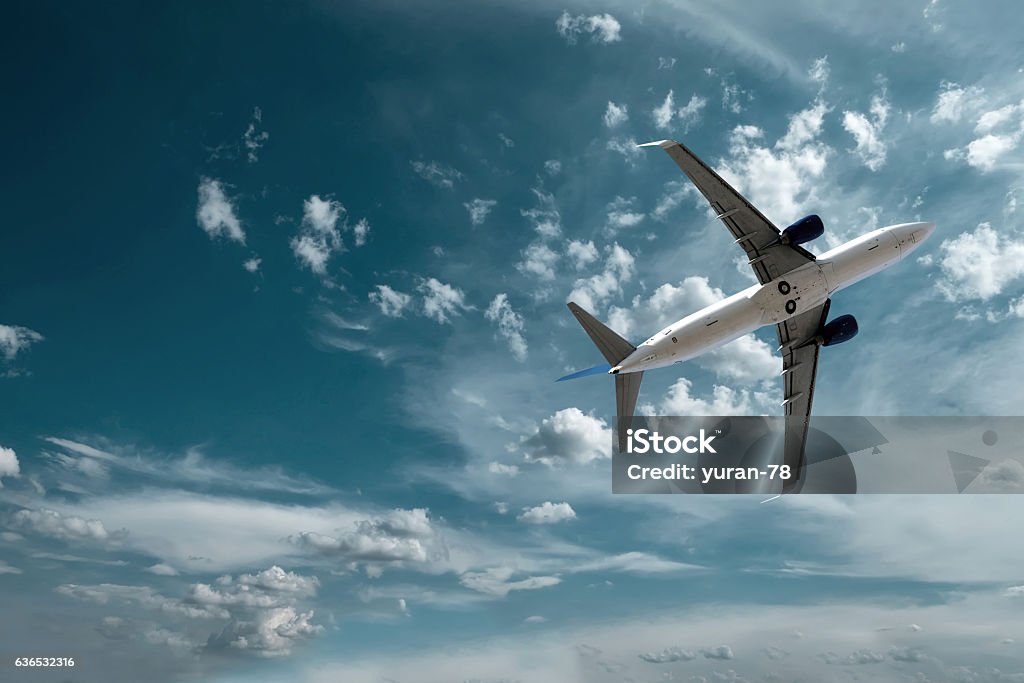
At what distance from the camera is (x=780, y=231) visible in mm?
75375

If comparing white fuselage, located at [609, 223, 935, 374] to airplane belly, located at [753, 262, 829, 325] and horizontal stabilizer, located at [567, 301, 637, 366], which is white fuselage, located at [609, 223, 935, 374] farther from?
horizontal stabilizer, located at [567, 301, 637, 366]

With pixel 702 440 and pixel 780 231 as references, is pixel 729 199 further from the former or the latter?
pixel 702 440

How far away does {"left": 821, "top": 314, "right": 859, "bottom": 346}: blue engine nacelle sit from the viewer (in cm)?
8219

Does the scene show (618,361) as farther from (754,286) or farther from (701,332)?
(754,286)

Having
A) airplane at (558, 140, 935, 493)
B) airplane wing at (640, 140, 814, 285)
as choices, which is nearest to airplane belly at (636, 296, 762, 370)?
airplane at (558, 140, 935, 493)

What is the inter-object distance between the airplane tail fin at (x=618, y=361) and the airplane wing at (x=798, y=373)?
19.0m

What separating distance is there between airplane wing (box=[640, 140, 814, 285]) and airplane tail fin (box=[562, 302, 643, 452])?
51.0ft

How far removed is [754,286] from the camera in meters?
73.6

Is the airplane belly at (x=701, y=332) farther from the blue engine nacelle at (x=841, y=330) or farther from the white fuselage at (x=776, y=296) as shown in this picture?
the blue engine nacelle at (x=841, y=330)

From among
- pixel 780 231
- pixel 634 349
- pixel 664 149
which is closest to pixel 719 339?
pixel 634 349

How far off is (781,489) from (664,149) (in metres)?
37.2

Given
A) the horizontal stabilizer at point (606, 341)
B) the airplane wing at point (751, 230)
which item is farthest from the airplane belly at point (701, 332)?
the airplane wing at point (751, 230)

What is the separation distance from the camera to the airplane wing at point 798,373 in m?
83.9

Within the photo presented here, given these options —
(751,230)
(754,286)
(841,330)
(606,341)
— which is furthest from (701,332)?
(841,330)
